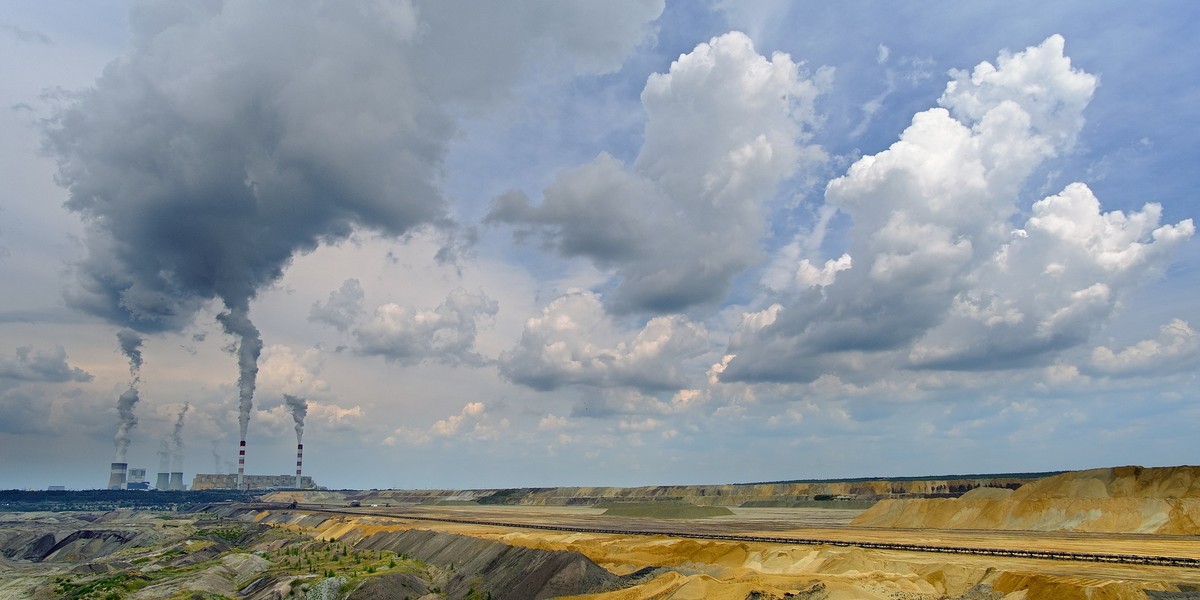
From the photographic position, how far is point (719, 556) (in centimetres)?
5784

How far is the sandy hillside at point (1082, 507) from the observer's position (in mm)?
76938

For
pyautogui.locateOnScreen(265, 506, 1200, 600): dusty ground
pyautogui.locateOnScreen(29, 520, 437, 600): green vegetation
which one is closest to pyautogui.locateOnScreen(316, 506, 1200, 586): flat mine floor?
pyautogui.locateOnScreen(265, 506, 1200, 600): dusty ground

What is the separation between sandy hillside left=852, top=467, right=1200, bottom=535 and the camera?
76.9 meters

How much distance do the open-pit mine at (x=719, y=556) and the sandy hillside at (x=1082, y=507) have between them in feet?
0.77

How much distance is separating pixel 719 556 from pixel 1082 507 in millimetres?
54896

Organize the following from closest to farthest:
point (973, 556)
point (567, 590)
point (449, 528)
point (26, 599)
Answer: point (567, 590) → point (973, 556) → point (26, 599) → point (449, 528)

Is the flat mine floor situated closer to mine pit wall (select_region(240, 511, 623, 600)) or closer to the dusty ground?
the dusty ground

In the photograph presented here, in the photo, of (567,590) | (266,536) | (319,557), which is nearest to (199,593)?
(319,557)

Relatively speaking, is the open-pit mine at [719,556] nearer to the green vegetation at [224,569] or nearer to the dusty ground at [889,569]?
the dusty ground at [889,569]

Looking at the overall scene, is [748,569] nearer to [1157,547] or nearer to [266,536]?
[1157,547]

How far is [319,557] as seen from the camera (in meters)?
78.7

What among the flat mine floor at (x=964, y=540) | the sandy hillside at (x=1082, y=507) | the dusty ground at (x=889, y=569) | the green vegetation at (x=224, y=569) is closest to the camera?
the dusty ground at (x=889, y=569)

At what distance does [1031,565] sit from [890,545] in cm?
1572

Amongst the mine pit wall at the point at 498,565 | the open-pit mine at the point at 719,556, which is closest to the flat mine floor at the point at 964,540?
the open-pit mine at the point at 719,556
